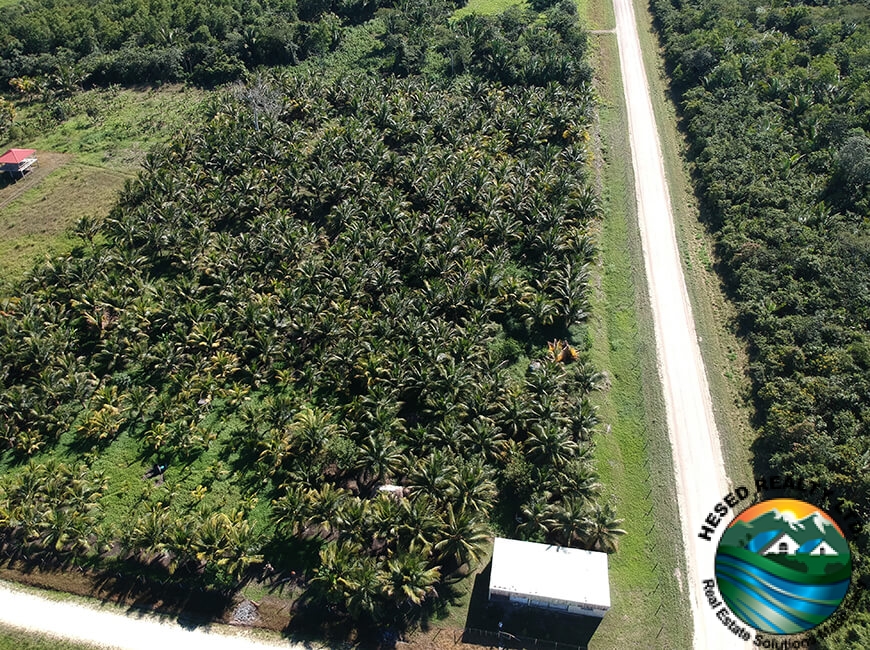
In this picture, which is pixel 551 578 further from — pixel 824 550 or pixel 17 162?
pixel 17 162

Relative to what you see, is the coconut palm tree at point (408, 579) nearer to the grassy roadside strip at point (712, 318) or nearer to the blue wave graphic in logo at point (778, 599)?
the blue wave graphic in logo at point (778, 599)

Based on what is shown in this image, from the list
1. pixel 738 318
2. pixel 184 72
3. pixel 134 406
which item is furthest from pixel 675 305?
pixel 184 72

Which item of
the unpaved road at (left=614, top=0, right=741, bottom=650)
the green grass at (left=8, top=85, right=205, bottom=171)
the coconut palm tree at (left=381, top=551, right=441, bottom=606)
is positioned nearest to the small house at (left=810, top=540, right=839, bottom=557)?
the unpaved road at (left=614, top=0, right=741, bottom=650)

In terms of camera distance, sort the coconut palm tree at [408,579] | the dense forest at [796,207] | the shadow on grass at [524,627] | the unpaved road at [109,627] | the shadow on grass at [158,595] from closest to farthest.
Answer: the coconut palm tree at [408,579]
the shadow on grass at [524,627]
the unpaved road at [109,627]
the shadow on grass at [158,595]
the dense forest at [796,207]

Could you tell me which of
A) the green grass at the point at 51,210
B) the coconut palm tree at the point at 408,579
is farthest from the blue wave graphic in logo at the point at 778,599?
the green grass at the point at 51,210

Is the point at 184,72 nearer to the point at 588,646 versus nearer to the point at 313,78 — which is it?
the point at 313,78

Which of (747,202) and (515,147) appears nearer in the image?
(747,202)
